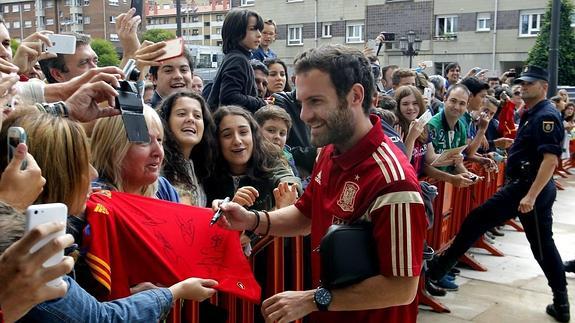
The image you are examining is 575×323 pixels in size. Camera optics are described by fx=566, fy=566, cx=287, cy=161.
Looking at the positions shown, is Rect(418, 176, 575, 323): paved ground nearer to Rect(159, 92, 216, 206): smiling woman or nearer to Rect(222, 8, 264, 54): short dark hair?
Rect(159, 92, 216, 206): smiling woman

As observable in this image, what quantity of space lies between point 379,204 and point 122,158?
48.9 inches

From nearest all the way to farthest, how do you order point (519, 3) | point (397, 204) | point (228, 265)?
1. point (397, 204)
2. point (228, 265)
3. point (519, 3)

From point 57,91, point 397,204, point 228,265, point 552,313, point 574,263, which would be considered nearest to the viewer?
point 397,204

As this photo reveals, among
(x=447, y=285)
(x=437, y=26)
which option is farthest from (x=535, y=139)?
(x=437, y=26)

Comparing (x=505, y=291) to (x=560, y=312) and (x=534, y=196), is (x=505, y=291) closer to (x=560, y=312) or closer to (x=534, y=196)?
(x=560, y=312)

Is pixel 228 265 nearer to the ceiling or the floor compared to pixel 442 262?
nearer to the ceiling

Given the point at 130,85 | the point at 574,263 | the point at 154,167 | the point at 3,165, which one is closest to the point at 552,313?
the point at 574,263

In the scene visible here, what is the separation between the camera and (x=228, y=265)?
265 centimetres

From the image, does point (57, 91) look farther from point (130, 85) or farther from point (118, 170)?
point (130, 85)

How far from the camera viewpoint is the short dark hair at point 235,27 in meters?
5.06

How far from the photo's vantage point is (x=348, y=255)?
2127mm

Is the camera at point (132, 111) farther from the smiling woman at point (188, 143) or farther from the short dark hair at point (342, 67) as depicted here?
the smiling woman at point (188, 143)

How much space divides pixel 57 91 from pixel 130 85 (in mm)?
793

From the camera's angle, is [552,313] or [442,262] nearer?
[552,313]
